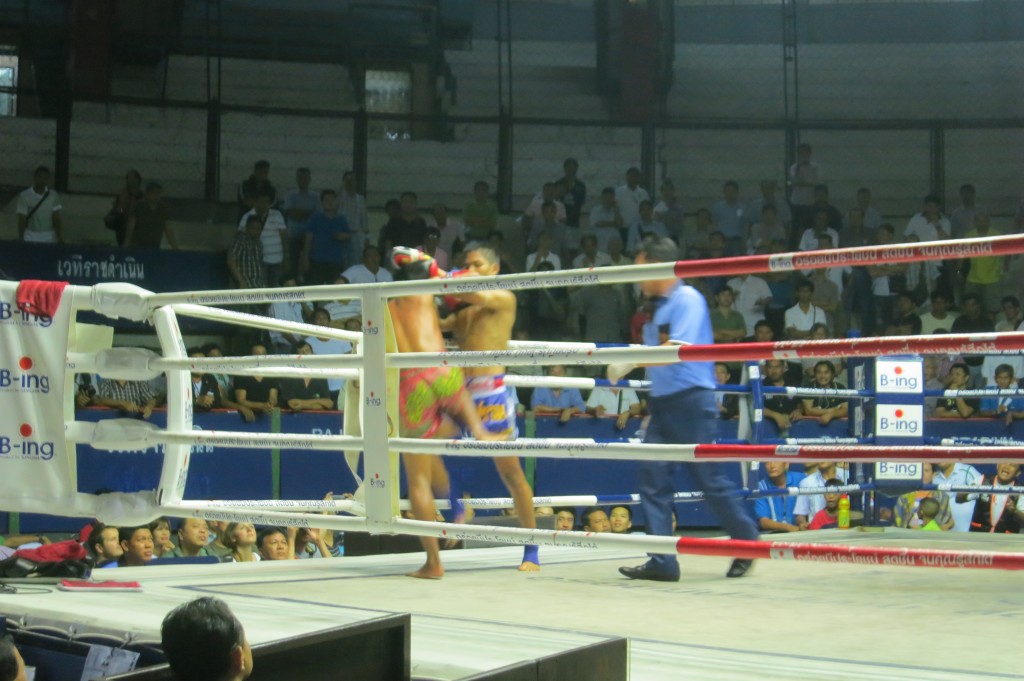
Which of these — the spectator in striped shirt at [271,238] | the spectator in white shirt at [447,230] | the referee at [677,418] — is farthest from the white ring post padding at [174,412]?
the spectator in white shirt at [447,230]

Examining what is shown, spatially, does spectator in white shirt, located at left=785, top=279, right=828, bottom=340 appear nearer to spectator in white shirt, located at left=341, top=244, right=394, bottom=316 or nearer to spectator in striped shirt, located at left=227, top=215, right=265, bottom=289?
spectator in white shirt, located at left=341, top=244, right=394, bottom=316

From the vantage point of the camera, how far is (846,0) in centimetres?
1281

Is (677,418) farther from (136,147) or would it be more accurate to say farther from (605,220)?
(136,147)

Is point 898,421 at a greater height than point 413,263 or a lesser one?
lesser

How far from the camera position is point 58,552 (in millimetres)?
3488

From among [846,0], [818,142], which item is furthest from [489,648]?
[846,0]

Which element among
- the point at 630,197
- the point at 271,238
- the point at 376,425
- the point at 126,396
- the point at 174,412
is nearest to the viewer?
the point at 376,425

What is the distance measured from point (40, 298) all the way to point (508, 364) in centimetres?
139

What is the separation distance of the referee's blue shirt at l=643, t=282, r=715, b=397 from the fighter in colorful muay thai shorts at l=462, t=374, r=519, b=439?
21.0 inches

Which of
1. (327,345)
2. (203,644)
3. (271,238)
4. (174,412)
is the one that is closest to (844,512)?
(327,345)

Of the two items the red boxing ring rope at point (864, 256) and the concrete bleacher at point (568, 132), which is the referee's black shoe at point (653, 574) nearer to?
the red boxing ring rope at point (864, 256)

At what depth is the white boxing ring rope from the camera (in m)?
2.27

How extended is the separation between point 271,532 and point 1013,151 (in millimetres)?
8677

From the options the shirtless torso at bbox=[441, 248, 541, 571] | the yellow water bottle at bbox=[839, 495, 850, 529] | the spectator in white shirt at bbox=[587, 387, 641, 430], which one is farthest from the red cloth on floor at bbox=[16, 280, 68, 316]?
the spectator in white shirt at bbox=[587, 387, 641, 430]
